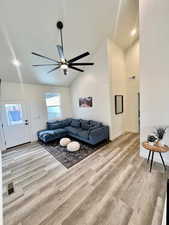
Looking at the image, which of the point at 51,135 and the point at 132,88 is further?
the point at 132,88

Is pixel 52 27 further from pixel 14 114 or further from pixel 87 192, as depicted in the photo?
pixel 87 192

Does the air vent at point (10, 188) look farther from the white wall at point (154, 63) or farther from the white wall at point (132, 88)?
the white wall at point (132, 88)

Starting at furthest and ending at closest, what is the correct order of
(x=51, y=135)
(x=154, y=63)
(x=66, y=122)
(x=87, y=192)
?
(x=66, y=122), (x=51, y=135), (x=154, y=63), (x=87, y=192)

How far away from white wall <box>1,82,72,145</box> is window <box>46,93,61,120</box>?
261mm

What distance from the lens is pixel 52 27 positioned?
9.73 feet

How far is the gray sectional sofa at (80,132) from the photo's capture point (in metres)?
3.98

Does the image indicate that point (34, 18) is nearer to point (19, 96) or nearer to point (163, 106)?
point (19, 96)

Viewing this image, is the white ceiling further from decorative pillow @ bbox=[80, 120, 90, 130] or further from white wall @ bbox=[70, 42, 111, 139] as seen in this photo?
decorative pillow @ bbox=[80, 120, 90, 130]

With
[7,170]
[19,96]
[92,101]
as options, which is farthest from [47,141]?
[92,101]

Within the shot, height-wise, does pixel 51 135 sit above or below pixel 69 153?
above

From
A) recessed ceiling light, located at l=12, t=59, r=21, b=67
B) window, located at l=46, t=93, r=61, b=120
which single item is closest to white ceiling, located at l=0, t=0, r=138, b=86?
recessed ceiling light, located at l=12, t=59, r=21, b=67

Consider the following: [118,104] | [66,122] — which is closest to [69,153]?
[66,122]

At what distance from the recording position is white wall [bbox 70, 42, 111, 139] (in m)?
4.21

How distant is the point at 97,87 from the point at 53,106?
2739 millimetres
